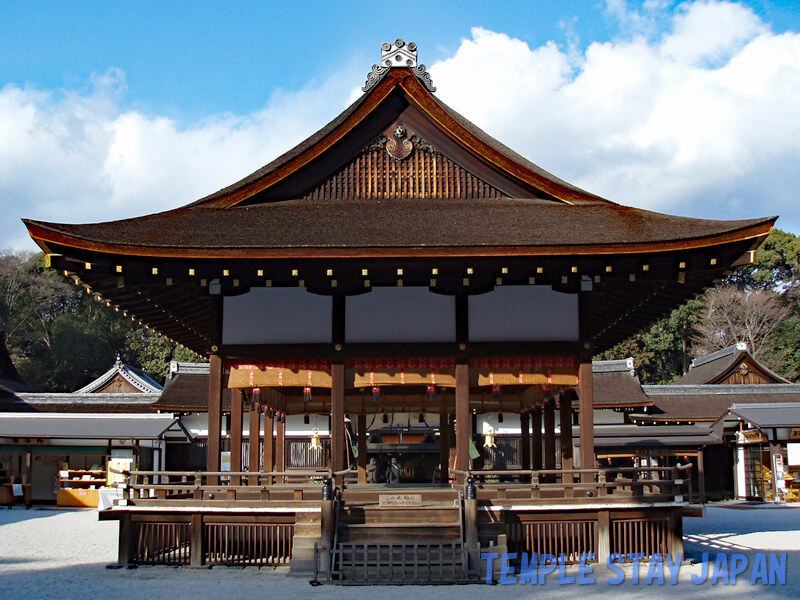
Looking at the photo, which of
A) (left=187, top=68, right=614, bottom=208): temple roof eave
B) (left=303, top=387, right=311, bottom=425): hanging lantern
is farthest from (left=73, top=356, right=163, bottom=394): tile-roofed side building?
(left=187, top=68, right=614, bottom=208): temple roof eave

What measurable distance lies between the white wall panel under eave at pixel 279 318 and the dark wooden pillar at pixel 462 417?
235 centimetres

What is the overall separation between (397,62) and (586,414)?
7513 mm

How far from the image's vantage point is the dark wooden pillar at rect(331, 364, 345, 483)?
12.7 metres

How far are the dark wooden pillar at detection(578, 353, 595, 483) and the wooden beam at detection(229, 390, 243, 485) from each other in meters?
5.90

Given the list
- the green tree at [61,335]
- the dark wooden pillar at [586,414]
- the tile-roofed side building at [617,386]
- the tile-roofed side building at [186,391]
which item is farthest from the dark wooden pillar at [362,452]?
the green tree at [61,335]

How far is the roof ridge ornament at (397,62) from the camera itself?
583 inches

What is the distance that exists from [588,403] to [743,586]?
11.6ft

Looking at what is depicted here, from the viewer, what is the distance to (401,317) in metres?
13.2

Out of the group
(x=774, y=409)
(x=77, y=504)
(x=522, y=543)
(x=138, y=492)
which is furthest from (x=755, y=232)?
(x=77, y=504)

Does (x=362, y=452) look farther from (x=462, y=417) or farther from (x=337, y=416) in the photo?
(x=462, y=417)

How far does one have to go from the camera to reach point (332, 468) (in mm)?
12781

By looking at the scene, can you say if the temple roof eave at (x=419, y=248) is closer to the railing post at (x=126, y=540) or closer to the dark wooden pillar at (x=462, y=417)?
the dark wooden pillar at (x=462, y=417)

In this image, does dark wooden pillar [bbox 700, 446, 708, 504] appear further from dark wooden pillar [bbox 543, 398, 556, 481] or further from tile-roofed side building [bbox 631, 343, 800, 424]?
dark wooden pillar [bbox 543, 398, 556, 481]

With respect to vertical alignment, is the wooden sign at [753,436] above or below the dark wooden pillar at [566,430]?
below
